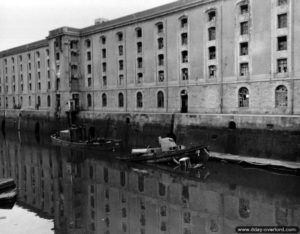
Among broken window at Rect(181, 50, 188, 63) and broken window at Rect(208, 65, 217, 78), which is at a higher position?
broken window at Rect(181, 50, 188, 63)

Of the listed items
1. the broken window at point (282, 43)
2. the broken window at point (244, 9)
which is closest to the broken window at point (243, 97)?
the broken window at point (282, 43)

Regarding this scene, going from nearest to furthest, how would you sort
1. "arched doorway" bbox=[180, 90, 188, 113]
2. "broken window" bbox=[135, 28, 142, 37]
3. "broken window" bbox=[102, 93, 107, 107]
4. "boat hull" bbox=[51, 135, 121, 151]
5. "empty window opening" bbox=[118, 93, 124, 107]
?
"boat hull" bbox=[51, 135, 121, 151] < "arched doorway" bbox=[180, 90, 188, 113] < "broken window" bbox=[135, 28, 142, 37] < "empty window opening" bbox=[118, 93, 124, 107] < "broken window" bbox=[102, 93, 107, 107]

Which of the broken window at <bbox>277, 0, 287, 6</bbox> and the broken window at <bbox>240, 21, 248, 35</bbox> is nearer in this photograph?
the broken window at <bbox>277, 0, 287, 6</bbox>

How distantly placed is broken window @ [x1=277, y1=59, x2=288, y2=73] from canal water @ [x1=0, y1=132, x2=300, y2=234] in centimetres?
688

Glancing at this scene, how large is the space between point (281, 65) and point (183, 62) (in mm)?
11585

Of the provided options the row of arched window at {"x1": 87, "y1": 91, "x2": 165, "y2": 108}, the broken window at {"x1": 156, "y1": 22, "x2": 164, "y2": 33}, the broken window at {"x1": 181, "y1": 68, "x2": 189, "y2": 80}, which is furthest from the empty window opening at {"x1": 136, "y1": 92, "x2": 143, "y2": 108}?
the broken window at {"x1": 156, "y1": 22, "x2": 164, "y2": 33}

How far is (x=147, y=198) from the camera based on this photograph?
2070 centimetres

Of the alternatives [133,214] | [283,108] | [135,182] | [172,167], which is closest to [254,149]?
[283,108]

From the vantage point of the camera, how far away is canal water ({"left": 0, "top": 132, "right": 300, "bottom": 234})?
16531mm

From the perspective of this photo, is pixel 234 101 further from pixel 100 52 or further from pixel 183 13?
pixel 100 52

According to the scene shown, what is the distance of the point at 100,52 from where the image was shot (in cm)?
4903

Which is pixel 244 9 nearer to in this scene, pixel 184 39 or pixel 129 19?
pixel 184 39

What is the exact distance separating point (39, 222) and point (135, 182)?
829cm

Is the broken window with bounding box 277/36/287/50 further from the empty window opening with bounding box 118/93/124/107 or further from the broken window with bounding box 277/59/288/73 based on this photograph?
the empty window opening with bounding box 118/93/124/107
